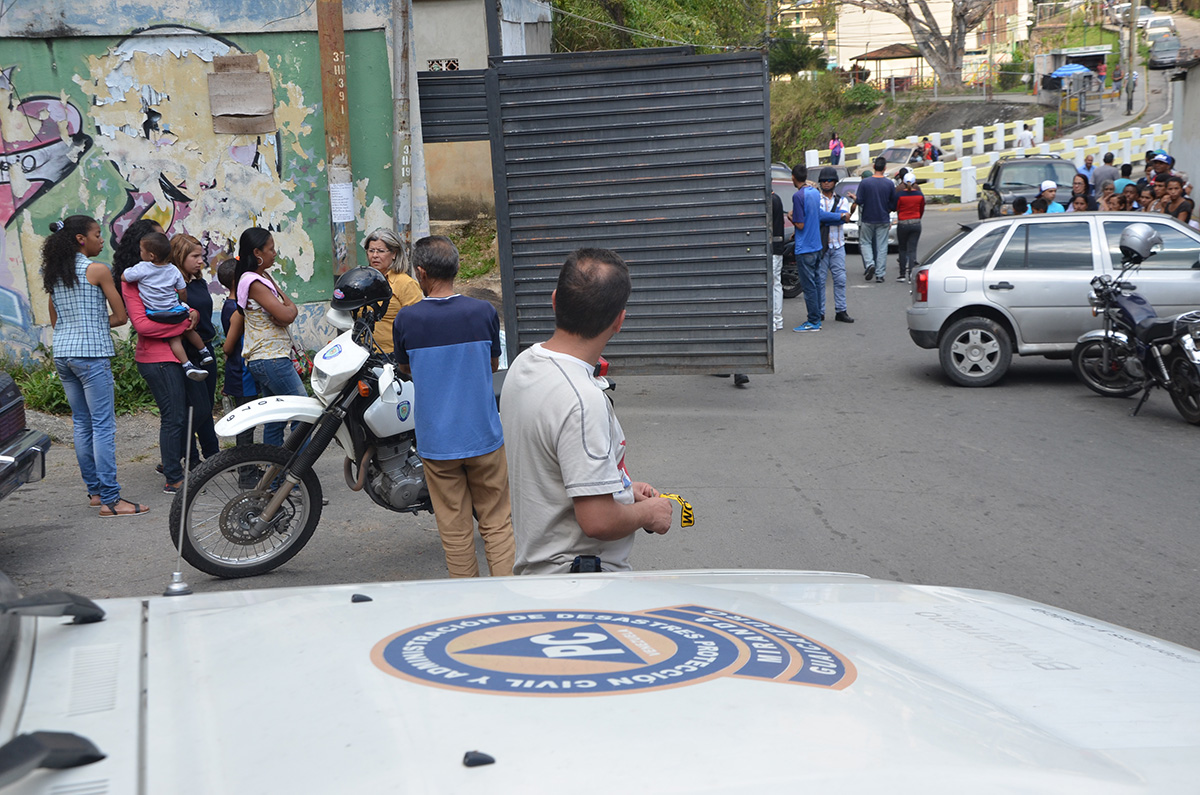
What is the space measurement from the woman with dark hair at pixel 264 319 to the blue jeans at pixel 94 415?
0.89 metres

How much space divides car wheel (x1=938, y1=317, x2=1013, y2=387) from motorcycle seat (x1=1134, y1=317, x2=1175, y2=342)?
1.46m

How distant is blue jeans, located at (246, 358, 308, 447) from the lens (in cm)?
685

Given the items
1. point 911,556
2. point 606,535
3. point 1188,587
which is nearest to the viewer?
point 606,535

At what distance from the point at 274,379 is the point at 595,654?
223 inches

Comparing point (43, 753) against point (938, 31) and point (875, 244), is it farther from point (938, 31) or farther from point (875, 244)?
point (938, 31)

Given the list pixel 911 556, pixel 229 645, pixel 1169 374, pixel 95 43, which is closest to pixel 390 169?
pixel 95 43

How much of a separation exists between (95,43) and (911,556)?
29.4 feet

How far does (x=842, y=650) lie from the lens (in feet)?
6.22

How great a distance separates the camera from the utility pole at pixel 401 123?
9.86 metres

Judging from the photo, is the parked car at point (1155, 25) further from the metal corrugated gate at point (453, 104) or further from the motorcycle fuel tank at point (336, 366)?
the motorcycle fuel tank at point (336, 366)

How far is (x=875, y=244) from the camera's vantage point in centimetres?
1778

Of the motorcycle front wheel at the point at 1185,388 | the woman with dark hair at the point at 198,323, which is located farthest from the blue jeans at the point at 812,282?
the woman with dark hair at the point at 198,323

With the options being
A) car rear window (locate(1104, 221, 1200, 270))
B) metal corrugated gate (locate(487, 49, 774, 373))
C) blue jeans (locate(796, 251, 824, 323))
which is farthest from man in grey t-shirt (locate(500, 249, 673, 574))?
blue jeans (locate(796, 251, 824, 323))

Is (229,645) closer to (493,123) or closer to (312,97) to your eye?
(493,123)
